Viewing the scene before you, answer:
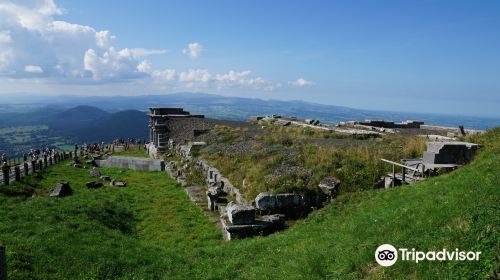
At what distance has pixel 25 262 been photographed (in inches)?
475

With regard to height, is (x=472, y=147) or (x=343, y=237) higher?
(x=472, y=147)

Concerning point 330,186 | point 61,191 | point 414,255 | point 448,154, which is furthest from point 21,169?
point 414,255

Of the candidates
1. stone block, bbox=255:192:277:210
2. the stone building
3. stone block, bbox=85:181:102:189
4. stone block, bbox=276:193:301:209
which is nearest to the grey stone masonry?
stone block, bbox=276:193:301:209

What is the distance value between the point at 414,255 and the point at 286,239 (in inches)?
233

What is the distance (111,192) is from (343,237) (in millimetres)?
18613

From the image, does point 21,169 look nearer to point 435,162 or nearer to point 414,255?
point 435,162

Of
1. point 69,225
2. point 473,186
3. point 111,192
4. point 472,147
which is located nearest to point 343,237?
point 473,186

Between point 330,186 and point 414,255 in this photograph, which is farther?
point 330,186

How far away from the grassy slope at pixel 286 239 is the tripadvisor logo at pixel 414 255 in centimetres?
16

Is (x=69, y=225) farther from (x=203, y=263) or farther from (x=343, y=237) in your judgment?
(x=343, y=237)

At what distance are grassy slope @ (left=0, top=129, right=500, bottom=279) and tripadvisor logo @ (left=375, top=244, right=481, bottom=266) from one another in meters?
0.16

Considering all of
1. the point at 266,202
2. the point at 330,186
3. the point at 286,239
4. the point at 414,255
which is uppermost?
the point at 414,255

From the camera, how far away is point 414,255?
349 inches

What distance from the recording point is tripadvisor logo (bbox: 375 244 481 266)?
26.0ft
